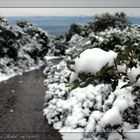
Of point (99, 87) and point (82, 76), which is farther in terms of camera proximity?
point (99, 87)

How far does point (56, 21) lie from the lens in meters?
2.24

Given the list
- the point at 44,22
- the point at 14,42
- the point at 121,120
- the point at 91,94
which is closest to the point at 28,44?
the point at 14,42

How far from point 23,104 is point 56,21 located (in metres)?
0.75

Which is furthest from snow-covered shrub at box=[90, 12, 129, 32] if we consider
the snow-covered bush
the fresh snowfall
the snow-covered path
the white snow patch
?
the white snow patch

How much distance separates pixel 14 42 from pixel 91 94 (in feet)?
2.44

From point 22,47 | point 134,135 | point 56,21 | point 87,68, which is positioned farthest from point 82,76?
point 22,47

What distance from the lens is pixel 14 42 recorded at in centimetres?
282

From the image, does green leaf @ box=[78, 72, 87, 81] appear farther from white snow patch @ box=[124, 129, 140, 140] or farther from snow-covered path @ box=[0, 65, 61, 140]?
snow-covered path @ box=[0, 65, 61, 140]

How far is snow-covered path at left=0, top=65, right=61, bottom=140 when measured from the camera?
2566 millimetres

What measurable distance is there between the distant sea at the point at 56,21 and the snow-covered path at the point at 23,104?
388 millimetres

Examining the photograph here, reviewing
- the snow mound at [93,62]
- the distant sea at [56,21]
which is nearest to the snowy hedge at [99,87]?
the snow mound at [93,62]

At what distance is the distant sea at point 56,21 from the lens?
2.19 metres

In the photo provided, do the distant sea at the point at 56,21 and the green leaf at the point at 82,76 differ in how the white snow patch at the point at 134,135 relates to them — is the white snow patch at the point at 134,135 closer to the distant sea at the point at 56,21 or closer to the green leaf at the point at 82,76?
the green leaf at the point at 82,76

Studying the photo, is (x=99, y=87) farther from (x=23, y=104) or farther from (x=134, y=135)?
(x=134, y=135)
